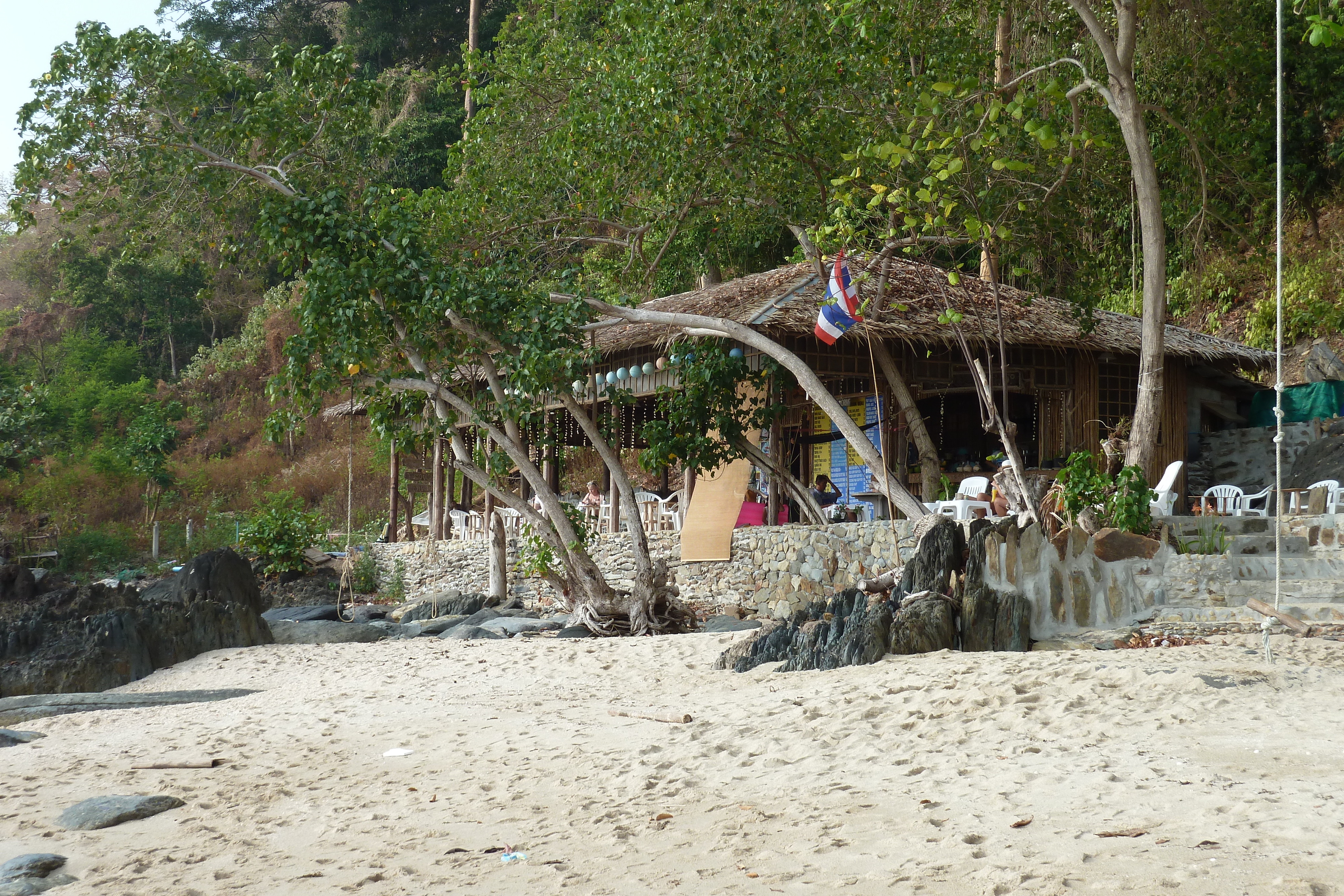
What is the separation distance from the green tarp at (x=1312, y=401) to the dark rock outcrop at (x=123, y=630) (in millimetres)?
12959

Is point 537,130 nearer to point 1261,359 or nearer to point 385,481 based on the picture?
point 1261,359

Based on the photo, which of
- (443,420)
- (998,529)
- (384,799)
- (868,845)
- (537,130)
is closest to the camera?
(868,845)

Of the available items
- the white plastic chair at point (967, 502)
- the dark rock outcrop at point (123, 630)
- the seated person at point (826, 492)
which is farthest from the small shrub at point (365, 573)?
the white plastic chair at point (967, 502)

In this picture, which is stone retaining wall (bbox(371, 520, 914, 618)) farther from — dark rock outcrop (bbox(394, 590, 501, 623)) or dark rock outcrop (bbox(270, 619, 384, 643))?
dark rock outcrop (bbox(270, 619, 384, 643))

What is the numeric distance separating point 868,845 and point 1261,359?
13.2 meters

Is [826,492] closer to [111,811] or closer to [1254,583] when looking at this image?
[1254,583]

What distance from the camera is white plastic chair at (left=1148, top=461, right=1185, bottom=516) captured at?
904cm

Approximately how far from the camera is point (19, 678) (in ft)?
29.7

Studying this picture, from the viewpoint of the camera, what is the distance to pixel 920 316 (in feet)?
38.9

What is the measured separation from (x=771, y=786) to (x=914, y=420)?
26.6 ft

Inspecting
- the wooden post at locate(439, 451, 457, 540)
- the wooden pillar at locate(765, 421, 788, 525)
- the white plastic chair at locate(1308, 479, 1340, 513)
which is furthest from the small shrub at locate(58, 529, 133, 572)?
the white plastic chair at locate(1308, 479, 1340, 513)

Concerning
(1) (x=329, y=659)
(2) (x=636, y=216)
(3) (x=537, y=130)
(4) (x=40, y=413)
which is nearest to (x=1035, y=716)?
(1) (x=329, y=659)

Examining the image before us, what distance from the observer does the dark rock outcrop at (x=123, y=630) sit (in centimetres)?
916

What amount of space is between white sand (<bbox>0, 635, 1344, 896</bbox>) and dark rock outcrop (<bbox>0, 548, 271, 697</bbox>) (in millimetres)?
2599
